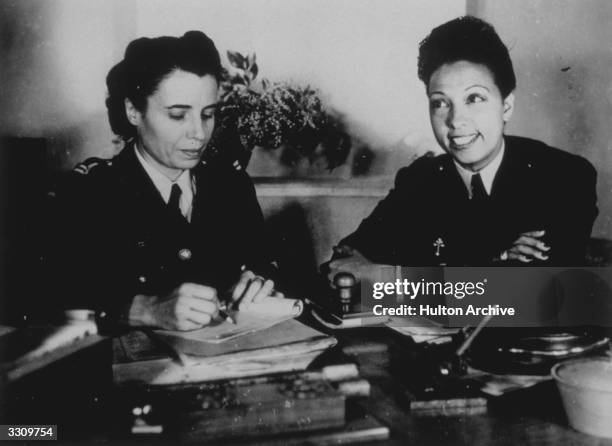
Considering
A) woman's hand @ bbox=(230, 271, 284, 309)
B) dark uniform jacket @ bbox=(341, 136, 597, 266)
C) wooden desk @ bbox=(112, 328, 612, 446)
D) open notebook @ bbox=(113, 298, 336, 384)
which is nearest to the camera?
wooden desk @ bbox=(112, 328, 612, 446)

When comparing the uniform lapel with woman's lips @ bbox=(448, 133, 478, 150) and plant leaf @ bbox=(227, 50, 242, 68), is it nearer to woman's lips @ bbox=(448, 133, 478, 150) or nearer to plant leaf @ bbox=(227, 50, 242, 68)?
plant leaf @ bbox=(227, 50, 242, 68)

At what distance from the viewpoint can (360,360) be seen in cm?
88

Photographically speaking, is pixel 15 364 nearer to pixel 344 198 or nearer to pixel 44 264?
pixel 44 264

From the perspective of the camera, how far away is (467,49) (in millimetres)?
1299

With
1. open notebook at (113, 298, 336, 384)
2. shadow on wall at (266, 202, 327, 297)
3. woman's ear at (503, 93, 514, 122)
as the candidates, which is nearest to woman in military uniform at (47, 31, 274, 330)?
shadow on wall at (266, 202, 327, 297)

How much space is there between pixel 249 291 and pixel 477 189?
0.58 m

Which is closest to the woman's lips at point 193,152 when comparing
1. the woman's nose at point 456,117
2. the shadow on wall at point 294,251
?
the shadow on wall at point 294,251

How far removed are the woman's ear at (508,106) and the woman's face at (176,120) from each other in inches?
25.4

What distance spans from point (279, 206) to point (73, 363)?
2.07ft

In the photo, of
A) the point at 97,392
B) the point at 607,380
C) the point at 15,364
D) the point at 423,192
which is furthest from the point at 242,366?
the point at 423,192

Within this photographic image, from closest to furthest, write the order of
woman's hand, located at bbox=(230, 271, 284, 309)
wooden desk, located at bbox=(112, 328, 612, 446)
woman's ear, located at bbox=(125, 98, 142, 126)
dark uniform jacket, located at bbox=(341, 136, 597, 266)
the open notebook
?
wooden desk, located at bbox=(112, 328, 612, 446)
the open notebook
woman's hand, located at bbox=(230, 271, 284, 309)
woman's ear, located at bbox=(125, 98, 142, 126)
dark uniform jacket, located at bbox=(341, 136, 597, 266)

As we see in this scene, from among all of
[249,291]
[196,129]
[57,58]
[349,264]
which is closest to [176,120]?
[196,129]

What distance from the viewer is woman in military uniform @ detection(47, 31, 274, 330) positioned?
119 centimetres

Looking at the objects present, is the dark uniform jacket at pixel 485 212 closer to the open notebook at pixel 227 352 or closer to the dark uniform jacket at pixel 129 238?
the dark uniform jacket at pixel 129 238
